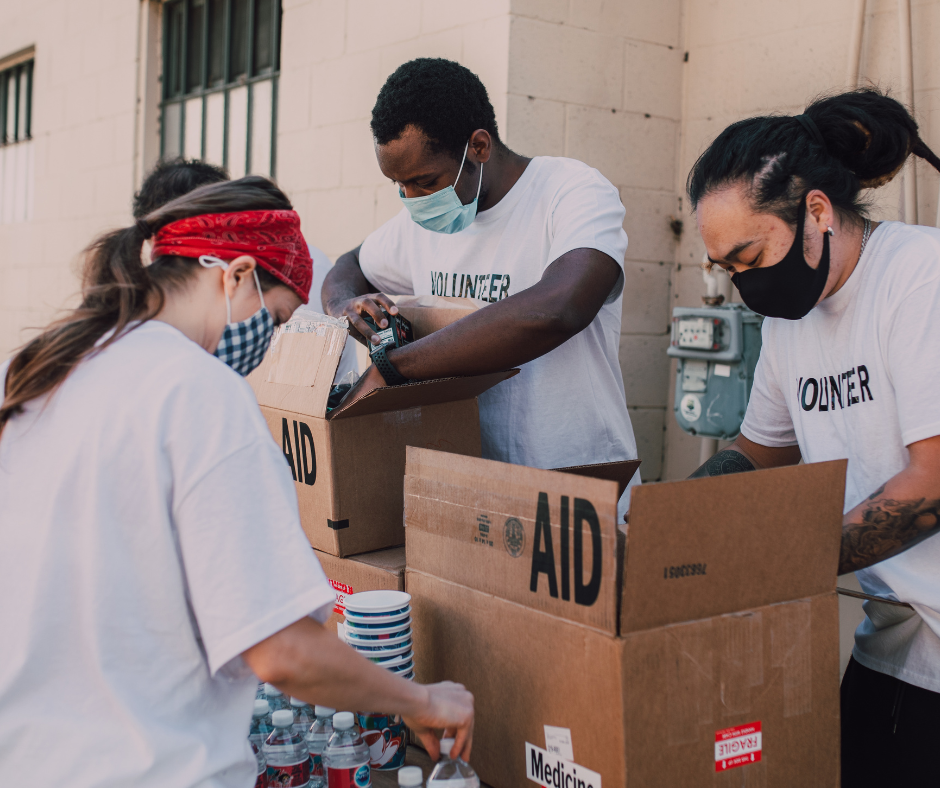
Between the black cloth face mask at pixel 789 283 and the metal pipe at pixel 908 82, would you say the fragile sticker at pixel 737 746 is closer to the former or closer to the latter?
the black cloth face mask at pixel 789 283

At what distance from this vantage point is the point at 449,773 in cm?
128

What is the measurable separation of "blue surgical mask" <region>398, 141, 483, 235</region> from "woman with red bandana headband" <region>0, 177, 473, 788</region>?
1054 millimetres

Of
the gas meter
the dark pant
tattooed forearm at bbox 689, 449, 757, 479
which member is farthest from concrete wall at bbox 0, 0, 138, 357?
the dark pant

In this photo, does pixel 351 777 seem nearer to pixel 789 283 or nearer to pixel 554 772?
pixel 554 772

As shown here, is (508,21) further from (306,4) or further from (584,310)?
(584,310)

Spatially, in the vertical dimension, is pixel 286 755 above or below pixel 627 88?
below

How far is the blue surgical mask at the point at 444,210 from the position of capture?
6.60 feet

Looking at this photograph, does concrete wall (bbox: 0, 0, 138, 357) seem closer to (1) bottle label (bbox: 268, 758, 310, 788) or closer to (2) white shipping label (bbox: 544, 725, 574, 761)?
(1) bottle label (bbox: 268, 758, 310, 788)

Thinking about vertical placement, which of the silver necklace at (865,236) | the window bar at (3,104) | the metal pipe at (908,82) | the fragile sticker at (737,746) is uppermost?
the window bar at (3,104)

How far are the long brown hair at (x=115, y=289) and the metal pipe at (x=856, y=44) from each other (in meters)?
2.34

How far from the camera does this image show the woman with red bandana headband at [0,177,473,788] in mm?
978

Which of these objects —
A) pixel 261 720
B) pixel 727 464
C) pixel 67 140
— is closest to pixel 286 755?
pixel 261 720

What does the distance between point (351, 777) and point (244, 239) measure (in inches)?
30.8

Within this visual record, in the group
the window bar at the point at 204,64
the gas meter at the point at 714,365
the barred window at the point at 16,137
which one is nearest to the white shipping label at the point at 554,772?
the gas meter at the point at 714,365
